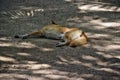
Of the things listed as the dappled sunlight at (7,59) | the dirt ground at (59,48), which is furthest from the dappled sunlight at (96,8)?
the dappled sunlight at (7,59)

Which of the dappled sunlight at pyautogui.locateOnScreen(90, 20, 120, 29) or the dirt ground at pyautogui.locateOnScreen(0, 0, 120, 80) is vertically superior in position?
the dirt ground at pyautogui.locateOnScreen(0, 0, 120, 80)

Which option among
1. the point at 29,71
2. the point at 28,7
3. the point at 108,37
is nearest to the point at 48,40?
the point at 108,37

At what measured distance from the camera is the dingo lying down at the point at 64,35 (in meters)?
7.74

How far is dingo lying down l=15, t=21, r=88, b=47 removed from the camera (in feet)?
25.4

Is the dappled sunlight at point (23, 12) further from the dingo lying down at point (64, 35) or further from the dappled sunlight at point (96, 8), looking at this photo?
the dingo lying down at point (64, 35)

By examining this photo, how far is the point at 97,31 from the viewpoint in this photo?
29.6 feet

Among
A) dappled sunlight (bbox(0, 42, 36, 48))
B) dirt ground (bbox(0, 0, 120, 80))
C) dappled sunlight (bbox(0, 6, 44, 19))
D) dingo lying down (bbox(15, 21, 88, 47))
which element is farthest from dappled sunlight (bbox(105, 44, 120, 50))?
dappled sunlight (bbox(0, 6, 44, 19))

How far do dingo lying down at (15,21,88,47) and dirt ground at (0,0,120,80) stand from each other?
131 mm

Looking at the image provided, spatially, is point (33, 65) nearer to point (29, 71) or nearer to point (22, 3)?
point (29, 71)

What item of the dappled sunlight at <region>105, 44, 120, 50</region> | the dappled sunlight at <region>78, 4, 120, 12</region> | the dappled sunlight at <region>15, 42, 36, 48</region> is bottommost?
the dappled sunlight at <region>78, 4, 120, 12</region>

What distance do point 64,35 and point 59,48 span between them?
490 mm

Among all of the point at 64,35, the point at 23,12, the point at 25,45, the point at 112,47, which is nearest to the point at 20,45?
the point at 25,45

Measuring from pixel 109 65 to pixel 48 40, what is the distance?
222 centimetres

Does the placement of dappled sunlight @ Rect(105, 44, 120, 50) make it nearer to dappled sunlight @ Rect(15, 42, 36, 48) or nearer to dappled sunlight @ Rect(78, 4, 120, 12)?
dappled sunlight @ Rect(15, 42, 36, 48)
